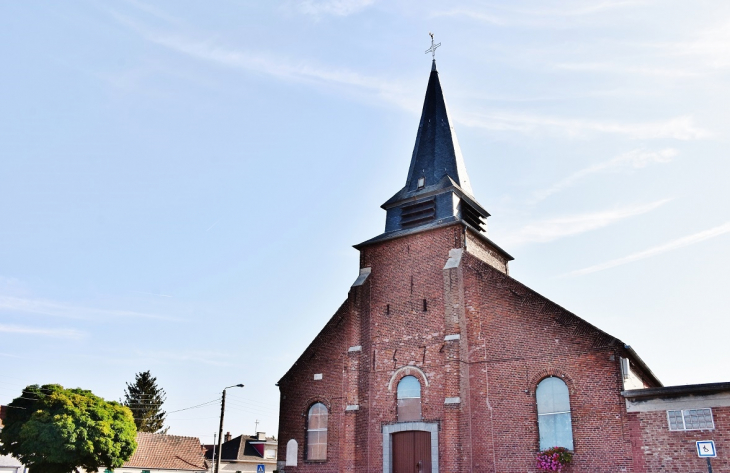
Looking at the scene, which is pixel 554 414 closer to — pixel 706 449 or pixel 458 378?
pixel 458 378

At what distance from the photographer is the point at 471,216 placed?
878 inches

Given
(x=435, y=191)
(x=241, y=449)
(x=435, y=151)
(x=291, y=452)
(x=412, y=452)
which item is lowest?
(x=241, y=449)

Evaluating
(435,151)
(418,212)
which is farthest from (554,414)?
(435,151)

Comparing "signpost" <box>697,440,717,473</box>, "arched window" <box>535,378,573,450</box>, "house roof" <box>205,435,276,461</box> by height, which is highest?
"arched window" <box>535,378,573,450</box>

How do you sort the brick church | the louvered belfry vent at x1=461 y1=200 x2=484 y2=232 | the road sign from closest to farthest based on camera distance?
the road sign < the brick church < the louvered belfry vent at x1=461 y1=200 x2=484 y2=232

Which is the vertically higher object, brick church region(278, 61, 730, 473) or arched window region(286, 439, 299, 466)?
brick church region(278, 61, 730, 473)

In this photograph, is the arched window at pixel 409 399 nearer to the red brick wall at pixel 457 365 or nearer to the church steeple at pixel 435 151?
the red brick wall at pixel 457 365

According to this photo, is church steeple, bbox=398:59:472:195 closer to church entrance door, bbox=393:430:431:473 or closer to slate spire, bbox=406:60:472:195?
slate spire, bbox=406:60:472:195

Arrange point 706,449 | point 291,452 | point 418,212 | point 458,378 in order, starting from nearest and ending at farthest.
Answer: point 706,449 → point 458,378 → point 291,452 → point 418,212

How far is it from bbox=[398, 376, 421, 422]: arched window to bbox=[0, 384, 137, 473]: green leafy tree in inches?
612

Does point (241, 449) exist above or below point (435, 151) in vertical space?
below

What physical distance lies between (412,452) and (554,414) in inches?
181

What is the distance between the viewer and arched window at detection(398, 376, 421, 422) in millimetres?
18656

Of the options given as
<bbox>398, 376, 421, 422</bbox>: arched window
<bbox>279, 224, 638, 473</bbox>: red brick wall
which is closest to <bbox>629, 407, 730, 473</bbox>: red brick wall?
<bbox>279, 224, 638, 473</bbox>: red brick wall
